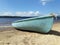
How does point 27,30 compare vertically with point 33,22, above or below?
below

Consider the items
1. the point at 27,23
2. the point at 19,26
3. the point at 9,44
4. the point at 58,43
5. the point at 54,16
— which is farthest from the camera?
the point at 19,26

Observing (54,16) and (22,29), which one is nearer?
(54,16)

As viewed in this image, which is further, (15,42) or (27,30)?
(27,30)

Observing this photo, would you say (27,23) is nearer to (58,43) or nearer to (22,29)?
(22,29)

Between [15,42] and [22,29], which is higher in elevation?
[15,42]

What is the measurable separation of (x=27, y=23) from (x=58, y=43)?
3.23 meters

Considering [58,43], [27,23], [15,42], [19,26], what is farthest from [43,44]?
[19,26]

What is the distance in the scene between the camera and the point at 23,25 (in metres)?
9.48

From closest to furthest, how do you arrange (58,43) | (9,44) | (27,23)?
(9,44) < (58,43) < (27,23)

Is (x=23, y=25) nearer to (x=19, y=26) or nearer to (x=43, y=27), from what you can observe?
(x=19, y=26)

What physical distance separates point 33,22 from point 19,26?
1306 millimetres

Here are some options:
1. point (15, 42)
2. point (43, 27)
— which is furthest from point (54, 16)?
point (15, 42)

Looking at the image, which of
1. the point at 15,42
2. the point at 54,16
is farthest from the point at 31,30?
the point at 15,42

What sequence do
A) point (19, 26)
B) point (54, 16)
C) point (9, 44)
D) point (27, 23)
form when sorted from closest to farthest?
point (9, 44) → point (54, 16) → point (27, 23) → point (19, 26)
